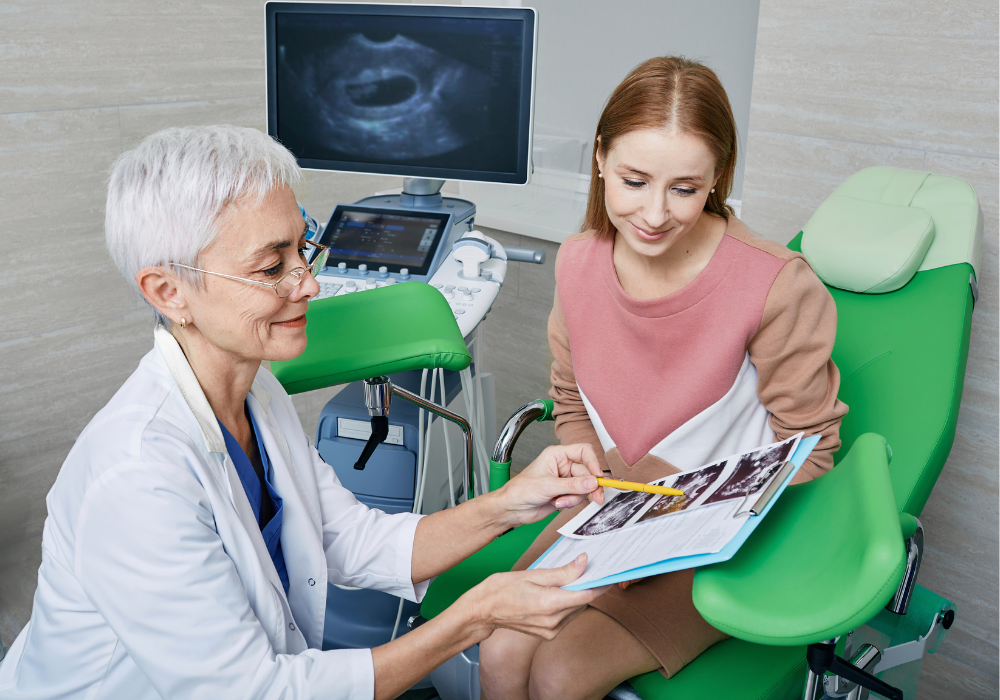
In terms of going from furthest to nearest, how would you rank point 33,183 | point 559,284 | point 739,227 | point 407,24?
point 33,183 → point 407,24 → point 559,284 → point 739,227

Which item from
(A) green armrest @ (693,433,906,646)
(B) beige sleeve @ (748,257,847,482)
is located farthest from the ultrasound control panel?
(A) green armrest @ (693,433,906,646)

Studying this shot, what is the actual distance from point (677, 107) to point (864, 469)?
23.2 inches

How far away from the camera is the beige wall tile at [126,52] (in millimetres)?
2111

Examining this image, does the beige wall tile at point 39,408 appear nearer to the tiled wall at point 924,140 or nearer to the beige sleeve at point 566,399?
the beige sleeve at point 566,399

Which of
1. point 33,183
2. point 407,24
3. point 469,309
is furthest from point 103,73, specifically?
point 469,309

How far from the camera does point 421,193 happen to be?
6.88 feet

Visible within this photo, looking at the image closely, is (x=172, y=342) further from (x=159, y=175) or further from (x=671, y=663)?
(x=671, y=663)

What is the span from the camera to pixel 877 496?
2.75ft

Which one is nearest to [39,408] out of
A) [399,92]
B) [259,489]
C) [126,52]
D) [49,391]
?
[49,391]

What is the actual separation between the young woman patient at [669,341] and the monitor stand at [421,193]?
0.74m

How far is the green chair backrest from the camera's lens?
1283 mm

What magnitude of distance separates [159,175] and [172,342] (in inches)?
8.5

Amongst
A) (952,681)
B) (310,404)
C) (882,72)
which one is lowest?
(952,681)

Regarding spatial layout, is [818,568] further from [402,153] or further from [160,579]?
[402,153]
